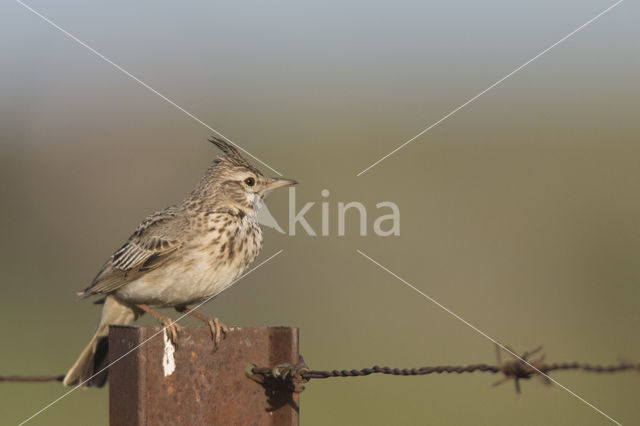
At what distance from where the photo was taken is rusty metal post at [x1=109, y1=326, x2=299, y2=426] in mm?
3732

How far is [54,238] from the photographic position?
1747 centimetres

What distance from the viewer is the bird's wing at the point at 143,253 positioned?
6.13 m

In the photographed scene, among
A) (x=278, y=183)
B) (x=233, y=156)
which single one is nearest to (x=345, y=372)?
(x=278, y=183)

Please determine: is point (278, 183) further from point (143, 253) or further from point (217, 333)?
point (217, 333)

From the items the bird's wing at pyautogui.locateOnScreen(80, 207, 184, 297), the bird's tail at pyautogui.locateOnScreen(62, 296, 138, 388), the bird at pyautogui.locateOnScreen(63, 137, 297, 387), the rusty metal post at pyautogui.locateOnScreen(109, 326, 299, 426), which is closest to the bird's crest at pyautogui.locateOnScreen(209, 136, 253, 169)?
the bird at pyautogui.locateOnScreen(63, 137, 297, 387)

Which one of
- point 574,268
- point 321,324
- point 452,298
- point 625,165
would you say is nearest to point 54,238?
point 321,324

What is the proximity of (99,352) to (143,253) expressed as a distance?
0.72 metres

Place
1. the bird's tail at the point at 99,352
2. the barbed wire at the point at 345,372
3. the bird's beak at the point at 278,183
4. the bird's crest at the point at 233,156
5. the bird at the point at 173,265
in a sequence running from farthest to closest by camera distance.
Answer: the bird's crest at the point at 233,156 → the bird's beak at the point at 278,183 → the bird at the point at 173,265 → the bird's tail at the point at 99,352 → the barbed wire at the point at 345,372

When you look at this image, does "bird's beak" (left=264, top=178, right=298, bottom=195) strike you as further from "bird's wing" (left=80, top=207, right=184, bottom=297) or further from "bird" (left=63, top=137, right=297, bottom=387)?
"bird's wing" (left=80, top=207, right=184, bottom=297)

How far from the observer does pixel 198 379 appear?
12.5 ft

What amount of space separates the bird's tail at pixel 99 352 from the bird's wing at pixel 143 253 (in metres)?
0.21

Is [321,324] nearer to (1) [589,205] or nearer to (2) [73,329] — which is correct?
(2) [73,329]

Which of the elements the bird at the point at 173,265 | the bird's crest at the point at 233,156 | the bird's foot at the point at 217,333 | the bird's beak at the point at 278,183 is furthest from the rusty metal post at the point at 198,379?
the bird's crest at the point at 233,156

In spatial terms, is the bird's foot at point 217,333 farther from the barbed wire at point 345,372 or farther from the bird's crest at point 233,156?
the bird's crest at point 233,156
